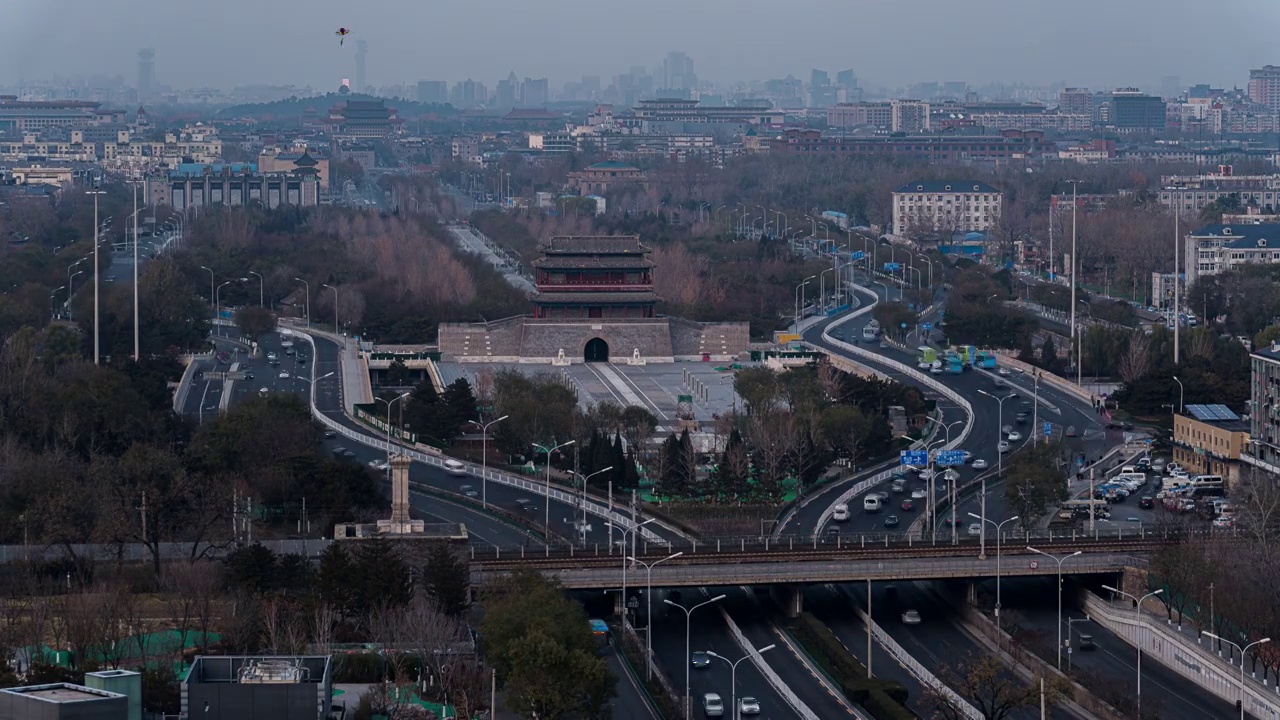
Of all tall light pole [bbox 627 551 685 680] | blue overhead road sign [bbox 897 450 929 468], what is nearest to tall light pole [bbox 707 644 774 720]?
tall light pole [bbox 627 551 685 680]

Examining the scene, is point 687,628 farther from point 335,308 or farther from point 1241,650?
point 335,308

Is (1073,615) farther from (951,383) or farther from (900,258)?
(900,258)

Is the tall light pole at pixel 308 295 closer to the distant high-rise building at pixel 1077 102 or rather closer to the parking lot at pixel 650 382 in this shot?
the parking lot at pixel 650 382

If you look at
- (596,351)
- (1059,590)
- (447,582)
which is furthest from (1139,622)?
(596,351)

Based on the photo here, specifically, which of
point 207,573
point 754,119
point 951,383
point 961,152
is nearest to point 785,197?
point 961,152

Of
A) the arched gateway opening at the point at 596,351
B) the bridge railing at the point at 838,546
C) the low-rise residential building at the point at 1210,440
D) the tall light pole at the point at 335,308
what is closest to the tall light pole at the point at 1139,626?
the bridge railing at the point at 838,546
